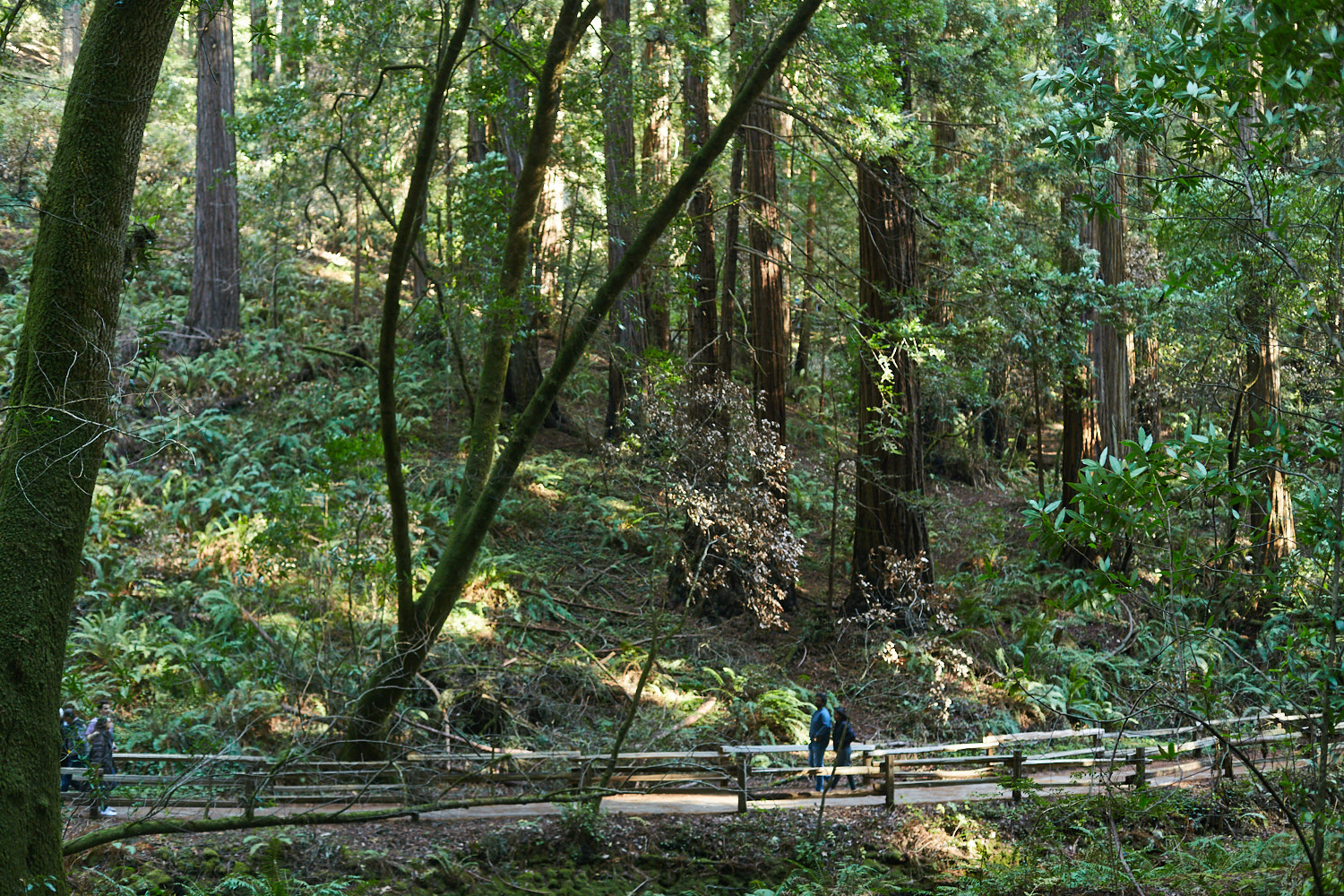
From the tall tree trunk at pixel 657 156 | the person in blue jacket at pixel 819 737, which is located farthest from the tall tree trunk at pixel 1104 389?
the person in blue jacket at pixel 819 737

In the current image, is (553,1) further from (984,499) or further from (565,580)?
(984,499)

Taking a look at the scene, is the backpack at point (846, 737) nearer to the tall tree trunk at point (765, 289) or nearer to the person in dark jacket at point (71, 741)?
the tall tree trunk at point (765, 289)

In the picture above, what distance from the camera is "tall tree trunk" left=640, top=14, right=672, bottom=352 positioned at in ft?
41.0

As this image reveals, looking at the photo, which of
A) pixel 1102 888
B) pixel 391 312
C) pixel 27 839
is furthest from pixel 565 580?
pixel 27 839

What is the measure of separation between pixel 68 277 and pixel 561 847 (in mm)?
7113

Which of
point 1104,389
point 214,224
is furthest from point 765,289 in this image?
point 214,224

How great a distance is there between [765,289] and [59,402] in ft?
39.1

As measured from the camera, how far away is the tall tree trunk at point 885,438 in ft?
47.8

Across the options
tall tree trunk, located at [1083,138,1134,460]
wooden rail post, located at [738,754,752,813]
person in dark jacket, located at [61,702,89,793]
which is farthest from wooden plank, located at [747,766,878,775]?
tall tree trunk, located at [1083,138,1134,460]

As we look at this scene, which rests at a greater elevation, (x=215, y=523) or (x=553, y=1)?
(x=553, y=1)

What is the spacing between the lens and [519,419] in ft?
32.2

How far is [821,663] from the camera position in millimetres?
15172

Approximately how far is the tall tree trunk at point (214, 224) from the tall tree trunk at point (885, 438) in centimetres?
1384

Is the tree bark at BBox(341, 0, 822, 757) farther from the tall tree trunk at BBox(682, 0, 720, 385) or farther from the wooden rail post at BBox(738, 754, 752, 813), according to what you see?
the tall tree trunk at BBox(682, 0, 720, 385)
